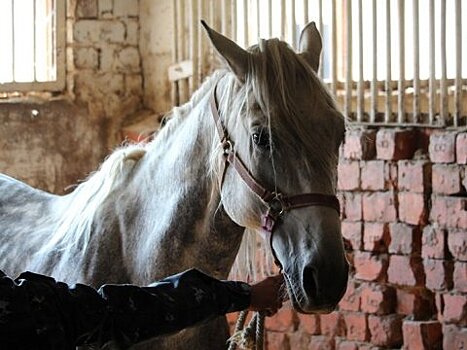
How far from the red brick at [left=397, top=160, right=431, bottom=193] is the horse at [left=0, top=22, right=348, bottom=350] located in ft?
3.88

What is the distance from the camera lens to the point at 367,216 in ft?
12.7

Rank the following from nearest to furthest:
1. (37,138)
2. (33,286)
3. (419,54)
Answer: (33,286)
(419,54)
(37,138)

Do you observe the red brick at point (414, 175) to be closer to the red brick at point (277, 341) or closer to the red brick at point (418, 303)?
the red brick at point (418, 303)

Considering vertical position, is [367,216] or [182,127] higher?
[182,127]

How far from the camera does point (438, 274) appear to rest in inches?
142

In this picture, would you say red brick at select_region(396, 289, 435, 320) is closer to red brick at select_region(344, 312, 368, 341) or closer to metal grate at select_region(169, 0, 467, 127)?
red brick at select_region(344, 312, 368, 341)

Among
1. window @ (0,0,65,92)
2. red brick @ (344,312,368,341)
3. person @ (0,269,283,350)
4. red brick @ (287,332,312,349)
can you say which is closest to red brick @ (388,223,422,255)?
red brick @ (344,312,368,341)

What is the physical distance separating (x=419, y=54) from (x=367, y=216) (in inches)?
26.9

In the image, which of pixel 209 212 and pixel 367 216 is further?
pixel 367 216

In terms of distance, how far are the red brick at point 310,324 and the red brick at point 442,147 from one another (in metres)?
0.98

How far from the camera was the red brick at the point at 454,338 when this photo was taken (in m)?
3.53

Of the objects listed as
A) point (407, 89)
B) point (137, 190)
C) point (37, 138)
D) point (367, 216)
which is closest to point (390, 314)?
point (367, 216)

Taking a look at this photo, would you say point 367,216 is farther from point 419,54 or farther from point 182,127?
point 182,127

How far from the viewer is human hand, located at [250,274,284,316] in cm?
201
